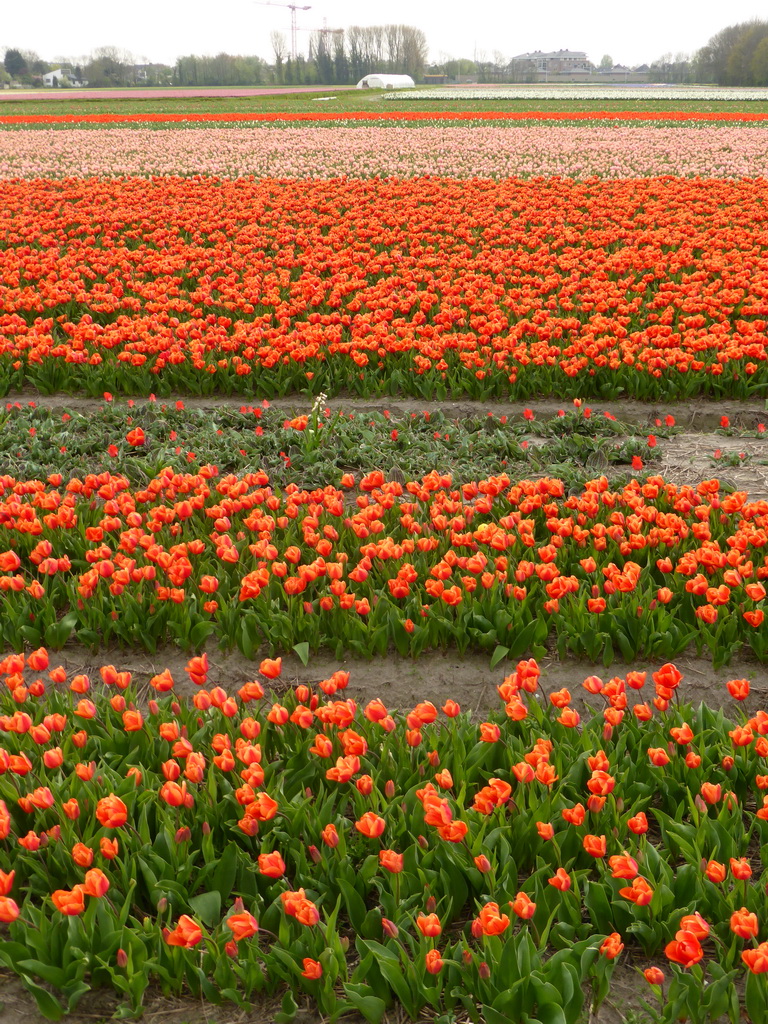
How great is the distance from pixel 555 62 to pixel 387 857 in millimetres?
175048

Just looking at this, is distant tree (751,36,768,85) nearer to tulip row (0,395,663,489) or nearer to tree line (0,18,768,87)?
tree line (0,18,768,87)

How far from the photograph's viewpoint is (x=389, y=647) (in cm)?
416

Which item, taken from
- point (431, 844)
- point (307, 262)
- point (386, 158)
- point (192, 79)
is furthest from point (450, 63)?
point (431, 844)

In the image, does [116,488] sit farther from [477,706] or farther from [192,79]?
[192,79]

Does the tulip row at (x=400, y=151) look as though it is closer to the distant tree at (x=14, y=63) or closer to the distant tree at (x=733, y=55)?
the distant tree at (x=733, y=55)

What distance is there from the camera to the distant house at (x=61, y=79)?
331 feet

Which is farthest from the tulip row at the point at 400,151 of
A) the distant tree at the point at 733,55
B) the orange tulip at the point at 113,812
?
the distant tree at the point at 733,55

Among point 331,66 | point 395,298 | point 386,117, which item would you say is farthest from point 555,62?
point 395,298

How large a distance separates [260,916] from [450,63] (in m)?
147

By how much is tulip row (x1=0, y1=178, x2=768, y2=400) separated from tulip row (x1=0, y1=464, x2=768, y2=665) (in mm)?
2477

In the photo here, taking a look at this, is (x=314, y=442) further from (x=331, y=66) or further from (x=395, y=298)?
(x=331, y=66)

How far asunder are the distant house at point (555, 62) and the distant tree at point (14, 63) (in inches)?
2676

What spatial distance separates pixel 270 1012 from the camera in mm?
2434

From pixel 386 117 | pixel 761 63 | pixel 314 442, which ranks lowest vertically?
pixel 314 442
